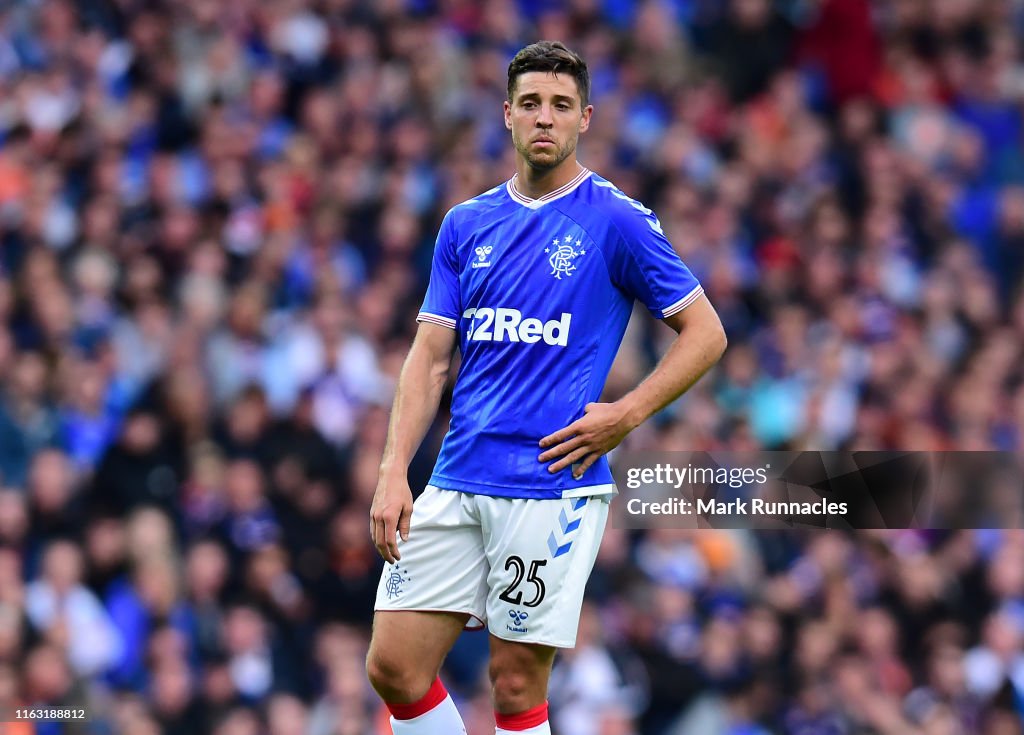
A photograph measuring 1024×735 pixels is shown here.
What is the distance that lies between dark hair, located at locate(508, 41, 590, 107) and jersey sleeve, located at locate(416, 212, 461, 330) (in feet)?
1.99

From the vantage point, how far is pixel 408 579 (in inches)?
219

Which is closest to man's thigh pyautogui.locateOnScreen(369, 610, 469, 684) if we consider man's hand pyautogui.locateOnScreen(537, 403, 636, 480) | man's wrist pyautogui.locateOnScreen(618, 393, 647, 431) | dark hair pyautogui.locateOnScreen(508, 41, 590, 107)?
man's hand pyautogui.locateOnScreen(537, 403, 636, 480)

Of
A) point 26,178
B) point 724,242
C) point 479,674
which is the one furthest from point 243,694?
point 724,242

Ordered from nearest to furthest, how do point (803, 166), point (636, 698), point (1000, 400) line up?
point (636, 698), point (1000, 400), point (803, 166)

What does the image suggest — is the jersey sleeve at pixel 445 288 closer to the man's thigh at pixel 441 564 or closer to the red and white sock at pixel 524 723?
the man's thigh at pixel 441 564

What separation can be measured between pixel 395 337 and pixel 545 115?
6.37m

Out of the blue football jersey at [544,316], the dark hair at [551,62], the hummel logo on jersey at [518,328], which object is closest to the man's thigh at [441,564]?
the blue football jersey at [544,316]

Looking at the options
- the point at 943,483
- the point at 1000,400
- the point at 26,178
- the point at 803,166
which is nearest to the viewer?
the point at 943,483

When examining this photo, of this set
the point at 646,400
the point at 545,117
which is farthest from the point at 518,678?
the point at 545,117

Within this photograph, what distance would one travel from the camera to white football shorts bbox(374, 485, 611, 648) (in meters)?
5.47

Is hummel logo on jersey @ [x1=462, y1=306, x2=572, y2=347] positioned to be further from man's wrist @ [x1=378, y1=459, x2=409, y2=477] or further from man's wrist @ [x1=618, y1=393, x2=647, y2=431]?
man's wrist @ [x1=378, y1=459, x2=409, y2=477]

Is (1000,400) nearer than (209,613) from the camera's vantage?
No

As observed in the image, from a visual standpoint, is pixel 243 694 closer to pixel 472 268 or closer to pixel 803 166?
pixel 472 268

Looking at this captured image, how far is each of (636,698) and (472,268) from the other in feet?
18.0
